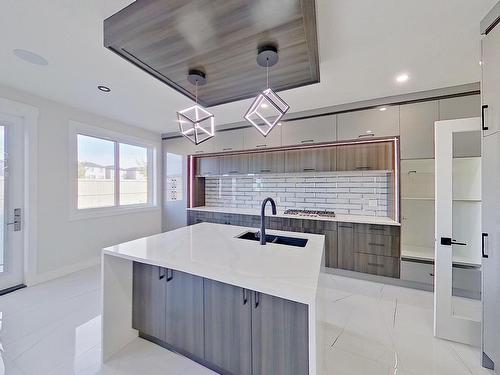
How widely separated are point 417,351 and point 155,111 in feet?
13.9

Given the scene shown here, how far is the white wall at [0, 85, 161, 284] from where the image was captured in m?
3.00

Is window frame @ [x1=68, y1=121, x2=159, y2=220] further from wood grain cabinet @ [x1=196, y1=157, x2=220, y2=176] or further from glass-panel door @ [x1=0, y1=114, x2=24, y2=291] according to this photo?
wood grain cabinet @ [x1=196, y1=157, x2=220, y2=176]

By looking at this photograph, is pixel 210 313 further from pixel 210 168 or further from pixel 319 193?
pixel 210 168

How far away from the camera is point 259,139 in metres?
3.93

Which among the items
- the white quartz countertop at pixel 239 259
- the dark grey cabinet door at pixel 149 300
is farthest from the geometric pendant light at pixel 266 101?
the dark grey cabinet door at pixel 149 300

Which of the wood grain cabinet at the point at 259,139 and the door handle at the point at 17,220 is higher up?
the wood grain cabinet at the point at 259,139

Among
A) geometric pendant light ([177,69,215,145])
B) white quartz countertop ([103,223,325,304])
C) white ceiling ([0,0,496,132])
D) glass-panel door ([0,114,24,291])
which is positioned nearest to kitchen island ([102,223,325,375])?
white quartz countertop ([103,223,325,304])

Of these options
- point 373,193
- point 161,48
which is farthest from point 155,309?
point 373,193

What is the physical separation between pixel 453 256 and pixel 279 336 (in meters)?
1.82

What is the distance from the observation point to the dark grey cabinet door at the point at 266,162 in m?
3.85

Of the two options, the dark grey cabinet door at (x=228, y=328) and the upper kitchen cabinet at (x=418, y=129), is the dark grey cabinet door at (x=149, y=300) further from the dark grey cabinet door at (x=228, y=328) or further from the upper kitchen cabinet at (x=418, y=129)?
the upper kitchen cabinet at (x=418, y=129)

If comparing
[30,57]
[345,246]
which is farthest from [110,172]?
[345,246]

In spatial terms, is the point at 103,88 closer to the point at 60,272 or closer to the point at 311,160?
the point at 60,272

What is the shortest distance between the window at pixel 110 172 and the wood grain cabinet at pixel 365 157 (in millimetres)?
3861
